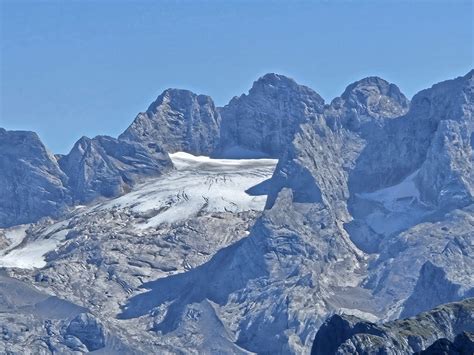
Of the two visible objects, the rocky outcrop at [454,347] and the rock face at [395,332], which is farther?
the rock face at [395,332]

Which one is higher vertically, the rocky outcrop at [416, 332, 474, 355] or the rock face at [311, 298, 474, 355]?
the rocky outcrop at [416, 332, 474, 355]

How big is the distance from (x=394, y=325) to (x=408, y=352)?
24.9 feet

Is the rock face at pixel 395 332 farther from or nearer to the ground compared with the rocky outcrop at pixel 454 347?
nearer to the ground

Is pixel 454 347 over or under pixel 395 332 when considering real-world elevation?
over

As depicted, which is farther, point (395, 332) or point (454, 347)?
point (395, 332)

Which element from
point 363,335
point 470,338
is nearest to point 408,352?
point 363,335

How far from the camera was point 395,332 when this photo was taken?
188 metres

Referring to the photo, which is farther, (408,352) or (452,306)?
(452,306)

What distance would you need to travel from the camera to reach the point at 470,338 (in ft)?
538

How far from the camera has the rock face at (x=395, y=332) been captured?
181 meters

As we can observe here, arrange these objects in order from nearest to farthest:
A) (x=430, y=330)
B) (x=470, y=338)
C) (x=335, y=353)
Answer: (x=470, y=338) < (x=335, y=353) < (x=430, y=330)

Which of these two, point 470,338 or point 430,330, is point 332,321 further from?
point 470,338

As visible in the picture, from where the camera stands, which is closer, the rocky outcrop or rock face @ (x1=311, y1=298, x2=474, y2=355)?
the rocky outcrop

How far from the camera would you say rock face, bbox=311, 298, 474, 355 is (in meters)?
181
